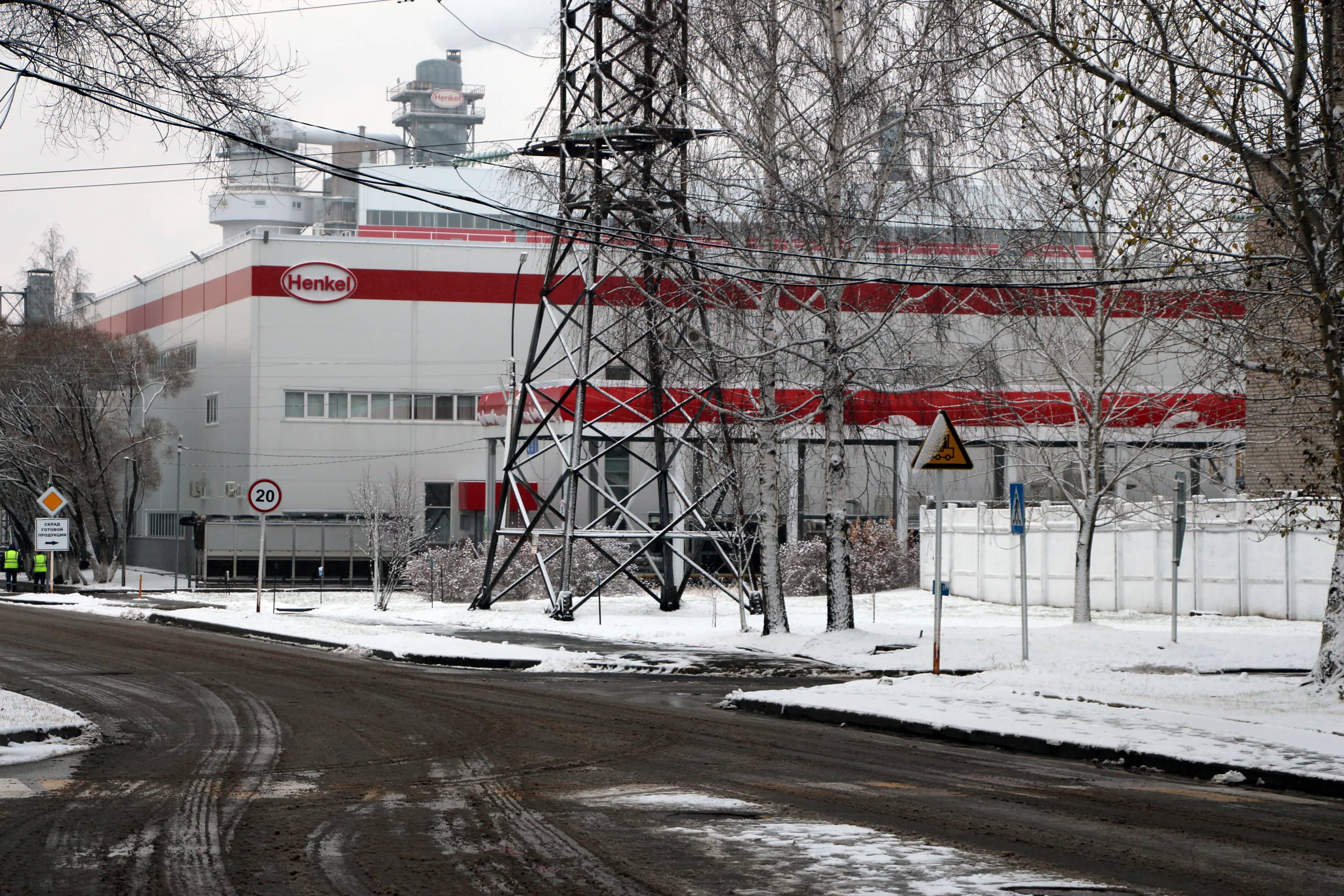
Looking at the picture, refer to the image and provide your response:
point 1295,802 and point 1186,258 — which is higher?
point 1186,258

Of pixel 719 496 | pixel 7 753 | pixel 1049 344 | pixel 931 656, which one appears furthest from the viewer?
pixel 719 496

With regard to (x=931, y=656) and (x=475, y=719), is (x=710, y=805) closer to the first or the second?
(x=475, y=719)

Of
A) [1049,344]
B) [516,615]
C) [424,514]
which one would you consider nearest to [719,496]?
[516,615]

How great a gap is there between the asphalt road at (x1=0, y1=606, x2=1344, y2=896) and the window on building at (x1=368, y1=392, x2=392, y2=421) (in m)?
48.9

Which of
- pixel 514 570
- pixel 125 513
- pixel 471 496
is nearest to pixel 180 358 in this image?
pixel 125 513

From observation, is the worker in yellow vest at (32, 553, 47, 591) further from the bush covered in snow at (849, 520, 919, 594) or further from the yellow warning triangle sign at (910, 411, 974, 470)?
the yellow warning triangle sign at (910, 411, 974, 470)

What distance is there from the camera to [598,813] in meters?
8.18

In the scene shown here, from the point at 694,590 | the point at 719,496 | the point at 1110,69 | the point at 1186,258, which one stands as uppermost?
the point at 1110,69

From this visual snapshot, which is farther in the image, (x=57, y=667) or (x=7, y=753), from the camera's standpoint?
(x=57, y=667)

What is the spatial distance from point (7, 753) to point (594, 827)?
5.54 meters

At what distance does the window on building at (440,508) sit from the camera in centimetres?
6269

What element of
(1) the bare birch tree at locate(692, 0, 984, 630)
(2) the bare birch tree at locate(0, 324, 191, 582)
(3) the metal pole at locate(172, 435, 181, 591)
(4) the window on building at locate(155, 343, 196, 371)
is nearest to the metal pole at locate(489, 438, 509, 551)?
(2) the bare birch tree at locate(0, 324, 191, 582)

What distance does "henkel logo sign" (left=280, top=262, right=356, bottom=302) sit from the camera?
61.5 meters

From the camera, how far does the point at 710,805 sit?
845 cm
